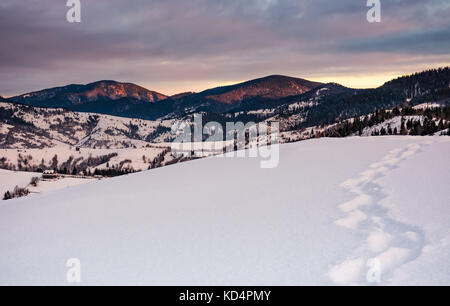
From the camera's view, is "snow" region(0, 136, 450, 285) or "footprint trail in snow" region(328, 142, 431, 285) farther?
"snow" region(0, 136, 450, 285)

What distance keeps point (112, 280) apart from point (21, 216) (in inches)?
229

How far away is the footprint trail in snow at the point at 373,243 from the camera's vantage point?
4702mm

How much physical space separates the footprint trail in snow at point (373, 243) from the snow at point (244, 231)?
2 cm

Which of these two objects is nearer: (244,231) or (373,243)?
(373,243)

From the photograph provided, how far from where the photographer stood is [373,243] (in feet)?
18.5

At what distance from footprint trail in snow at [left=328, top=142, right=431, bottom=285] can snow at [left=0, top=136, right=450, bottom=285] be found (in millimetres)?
18

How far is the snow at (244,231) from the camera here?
16.2 ft

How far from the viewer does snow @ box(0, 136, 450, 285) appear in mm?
4934

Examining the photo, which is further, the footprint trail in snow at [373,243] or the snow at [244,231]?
the snow at [244,231]

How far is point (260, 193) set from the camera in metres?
9.91

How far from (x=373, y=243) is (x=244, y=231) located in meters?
2.48

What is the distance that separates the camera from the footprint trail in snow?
4.70 meters

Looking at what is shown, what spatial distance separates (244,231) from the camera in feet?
21.6
